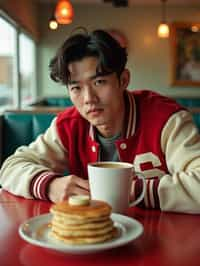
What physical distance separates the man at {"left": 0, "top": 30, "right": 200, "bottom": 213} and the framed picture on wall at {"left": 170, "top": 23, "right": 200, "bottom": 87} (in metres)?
6.95

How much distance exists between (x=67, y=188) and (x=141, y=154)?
1.06ft

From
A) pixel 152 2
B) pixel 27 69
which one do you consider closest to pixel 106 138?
pixel 27 69

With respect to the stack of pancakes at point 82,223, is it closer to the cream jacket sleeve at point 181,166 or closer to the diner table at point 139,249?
the diner table at point 139,249

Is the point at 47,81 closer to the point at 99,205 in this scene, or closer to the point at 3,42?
the point at 3,42

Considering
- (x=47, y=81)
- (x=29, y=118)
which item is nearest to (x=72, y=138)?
(x=29, y=118)

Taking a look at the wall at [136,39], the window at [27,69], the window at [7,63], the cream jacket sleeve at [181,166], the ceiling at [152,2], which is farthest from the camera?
the wall at [136,39]

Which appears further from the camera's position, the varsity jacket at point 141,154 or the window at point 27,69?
the window at point 27,69

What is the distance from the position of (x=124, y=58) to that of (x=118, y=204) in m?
0.53

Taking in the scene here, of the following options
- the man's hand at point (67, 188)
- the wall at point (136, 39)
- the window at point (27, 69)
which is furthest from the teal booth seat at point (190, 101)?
the man's hand at point (67, 188)

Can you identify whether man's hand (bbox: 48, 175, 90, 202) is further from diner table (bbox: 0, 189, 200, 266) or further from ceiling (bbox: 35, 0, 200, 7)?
ceiling (bbox: 35, 0, 200, 7)

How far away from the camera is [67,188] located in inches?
45.8

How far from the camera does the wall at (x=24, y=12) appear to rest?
5.21 m

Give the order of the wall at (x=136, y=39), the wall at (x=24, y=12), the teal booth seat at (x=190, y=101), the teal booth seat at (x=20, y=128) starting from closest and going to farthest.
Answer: the teal booth seat at (x=20, y=128) → the wall at (x=24, y=12) → the teal booth seat at (x=190, y=101) → the wall at (x=136, y=39)

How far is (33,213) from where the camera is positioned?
1.10 m
